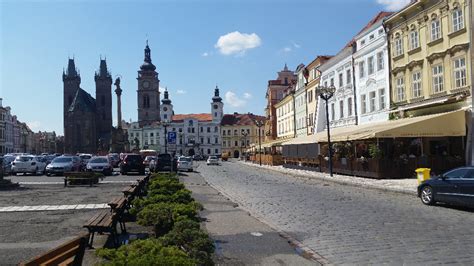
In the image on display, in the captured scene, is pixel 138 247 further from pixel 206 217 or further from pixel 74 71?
pixel 74 71

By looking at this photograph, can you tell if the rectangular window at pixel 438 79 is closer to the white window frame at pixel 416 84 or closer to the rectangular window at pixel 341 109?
the white window frame at pixel 416 84

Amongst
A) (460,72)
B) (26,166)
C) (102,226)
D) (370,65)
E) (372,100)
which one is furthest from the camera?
(26,166)

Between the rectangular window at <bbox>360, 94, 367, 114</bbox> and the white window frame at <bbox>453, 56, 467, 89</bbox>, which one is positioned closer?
the white window frame at <bbox>453, 56, 467, 89</bbox>

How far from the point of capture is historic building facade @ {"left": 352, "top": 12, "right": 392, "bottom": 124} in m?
35.2

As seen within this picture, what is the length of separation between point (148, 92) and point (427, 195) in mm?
136476

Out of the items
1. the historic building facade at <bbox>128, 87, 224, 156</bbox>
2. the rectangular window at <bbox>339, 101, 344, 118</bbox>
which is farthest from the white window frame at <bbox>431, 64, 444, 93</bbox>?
the historic building facade at <bbox>128, 87, 224, 156</bbox>

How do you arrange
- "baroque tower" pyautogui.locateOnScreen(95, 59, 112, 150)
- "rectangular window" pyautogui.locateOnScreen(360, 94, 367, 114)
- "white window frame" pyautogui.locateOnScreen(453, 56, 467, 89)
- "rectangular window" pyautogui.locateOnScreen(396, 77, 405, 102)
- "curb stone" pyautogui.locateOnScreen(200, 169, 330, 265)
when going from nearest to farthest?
1. "curb stone" pyautogui.locateOnScreen(200, 169, 330, 265)
2. "white window frame" pyautogui.locateOnScreen(453, 56, 467, 89)
3. "rectangular window" pyautogui.locateOnScreen(396, 77, 405, 102)
4. "rectangular window" pyautogui.locateOnScreen(360, 94, 367, 114)
5. "baroque tower" pyautogui.locateOnScreen(95, 59, 112, 150)

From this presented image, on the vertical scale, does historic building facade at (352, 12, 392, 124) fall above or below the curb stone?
above

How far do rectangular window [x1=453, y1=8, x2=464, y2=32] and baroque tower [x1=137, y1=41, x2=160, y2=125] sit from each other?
126315mm

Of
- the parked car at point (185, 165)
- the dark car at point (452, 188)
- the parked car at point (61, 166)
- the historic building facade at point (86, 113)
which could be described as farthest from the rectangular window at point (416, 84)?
the historic building facade at point (86, 113)

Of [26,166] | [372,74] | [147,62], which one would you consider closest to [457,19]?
[372,74]

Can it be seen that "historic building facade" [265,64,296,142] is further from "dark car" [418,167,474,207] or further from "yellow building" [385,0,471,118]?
"dark car" [418,167,474,207]

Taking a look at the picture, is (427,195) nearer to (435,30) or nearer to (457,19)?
(457,19)

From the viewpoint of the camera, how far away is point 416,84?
30.9 metres
